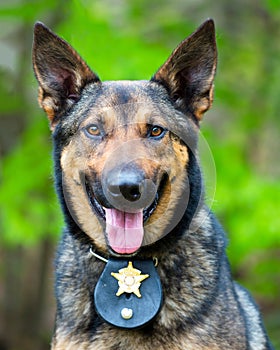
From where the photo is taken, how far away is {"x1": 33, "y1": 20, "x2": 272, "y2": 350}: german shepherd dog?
13.5 feet

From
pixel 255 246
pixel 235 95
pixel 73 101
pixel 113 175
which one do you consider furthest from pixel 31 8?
pixel 113 175

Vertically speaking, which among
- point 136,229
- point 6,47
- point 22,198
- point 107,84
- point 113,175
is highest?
point 107,84

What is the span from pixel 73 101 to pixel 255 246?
188 inches

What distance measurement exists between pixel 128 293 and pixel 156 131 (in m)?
0.96

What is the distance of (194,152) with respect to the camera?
436 cm

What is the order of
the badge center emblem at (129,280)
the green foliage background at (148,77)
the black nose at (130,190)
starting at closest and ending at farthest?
the black nose at (130,190), the badge center emblem at (129,280), the green foliage background at (148,77)

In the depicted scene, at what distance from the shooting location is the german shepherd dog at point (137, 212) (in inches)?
161

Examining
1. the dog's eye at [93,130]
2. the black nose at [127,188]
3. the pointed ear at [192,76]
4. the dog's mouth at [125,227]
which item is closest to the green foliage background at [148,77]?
the pointed ear at [192,76]

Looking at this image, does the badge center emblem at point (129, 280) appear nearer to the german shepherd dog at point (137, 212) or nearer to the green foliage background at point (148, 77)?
the german shepherd dog at point (137, 212)

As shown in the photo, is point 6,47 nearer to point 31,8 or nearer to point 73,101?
point 31,8

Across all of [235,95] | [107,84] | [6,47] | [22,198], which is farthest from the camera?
[6,47]

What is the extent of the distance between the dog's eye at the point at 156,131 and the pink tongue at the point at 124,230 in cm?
48

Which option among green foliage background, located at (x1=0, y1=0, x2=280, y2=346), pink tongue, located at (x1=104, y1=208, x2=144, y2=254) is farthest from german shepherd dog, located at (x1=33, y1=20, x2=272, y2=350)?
green foliage background, located at (x1=0, y1=0, x2=280, y2=346)

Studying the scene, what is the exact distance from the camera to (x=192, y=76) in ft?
14.6
